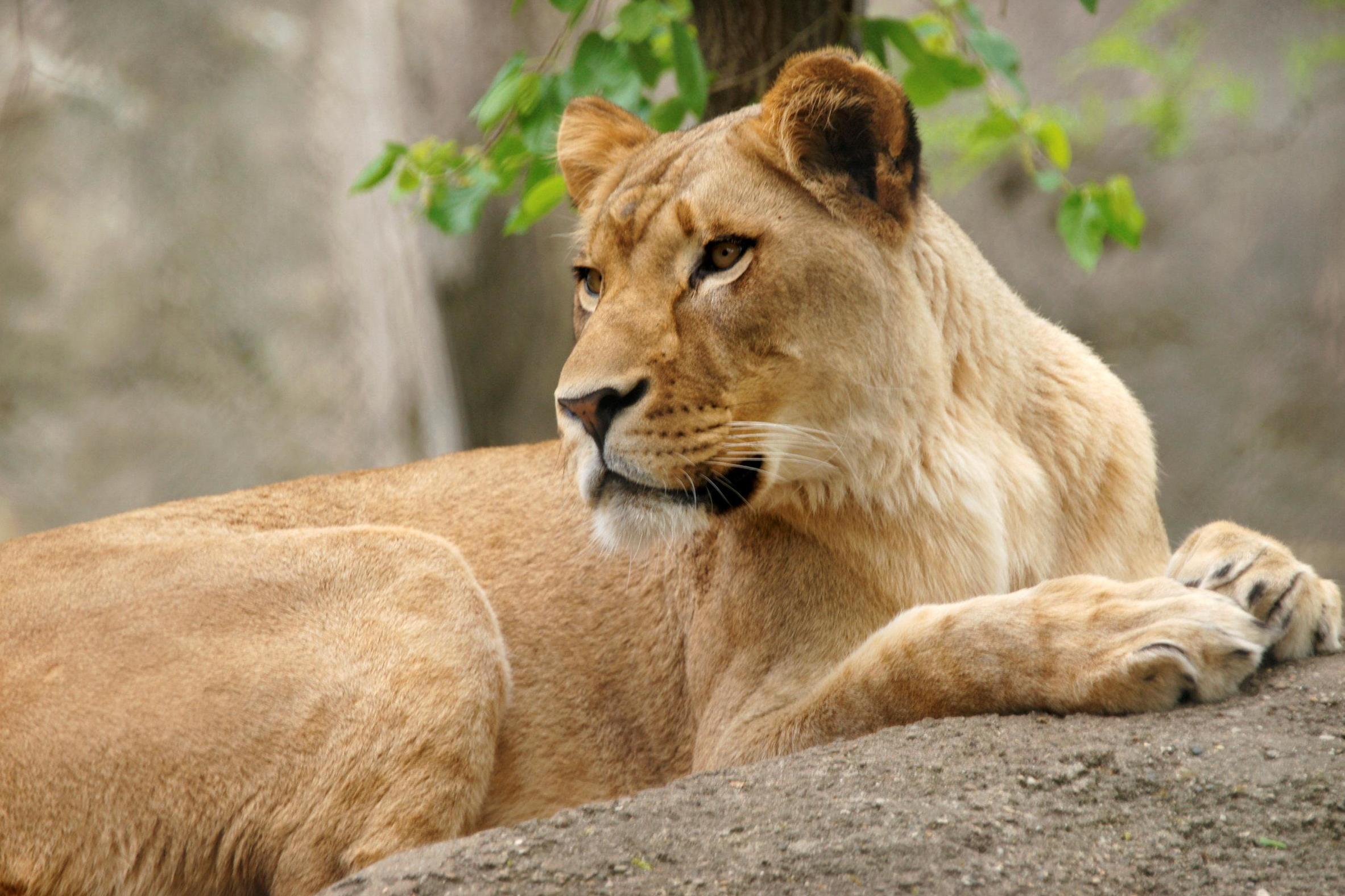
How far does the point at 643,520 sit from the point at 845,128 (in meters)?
1.03

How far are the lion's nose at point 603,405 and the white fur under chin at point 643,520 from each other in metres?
0.14

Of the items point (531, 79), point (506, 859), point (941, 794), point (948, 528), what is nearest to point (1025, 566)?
point (948, 528)

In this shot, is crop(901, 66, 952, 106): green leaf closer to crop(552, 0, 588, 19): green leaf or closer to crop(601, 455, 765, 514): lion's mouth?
crop(552, 0, 588, 19): green leaf

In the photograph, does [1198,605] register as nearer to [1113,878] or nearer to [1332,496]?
[1113,878]

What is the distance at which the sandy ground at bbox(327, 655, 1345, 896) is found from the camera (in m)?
2.03

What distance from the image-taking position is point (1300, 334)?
762 centimetres

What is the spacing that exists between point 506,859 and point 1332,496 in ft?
22.2

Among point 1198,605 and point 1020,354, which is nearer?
point 1198,605

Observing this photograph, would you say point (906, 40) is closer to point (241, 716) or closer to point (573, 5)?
point (573, 5)

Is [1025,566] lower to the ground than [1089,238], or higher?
lower

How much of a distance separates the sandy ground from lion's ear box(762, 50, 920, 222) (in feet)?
4.25

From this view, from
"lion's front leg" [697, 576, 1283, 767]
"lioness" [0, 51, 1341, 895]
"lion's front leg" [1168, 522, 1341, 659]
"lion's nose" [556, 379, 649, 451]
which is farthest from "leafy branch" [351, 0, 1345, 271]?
"lion's front leg" [697, 576, 1283, 767]

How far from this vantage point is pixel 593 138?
369 centimetres

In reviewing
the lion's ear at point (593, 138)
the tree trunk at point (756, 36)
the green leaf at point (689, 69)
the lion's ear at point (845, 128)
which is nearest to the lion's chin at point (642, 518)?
the lion's ear at point (845, 128)
